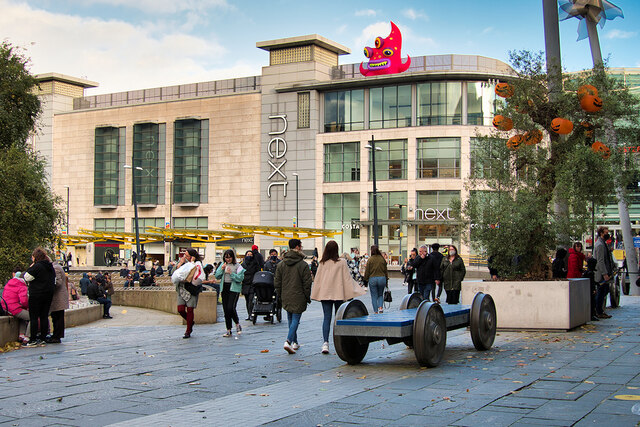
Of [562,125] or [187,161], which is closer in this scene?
[562,125]

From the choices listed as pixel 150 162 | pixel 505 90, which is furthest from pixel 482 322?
pixel 150 162

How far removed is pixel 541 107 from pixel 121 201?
6785cm

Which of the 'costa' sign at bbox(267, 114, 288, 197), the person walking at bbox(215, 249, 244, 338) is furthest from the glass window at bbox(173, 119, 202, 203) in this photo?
the person walking at bbox(215, 249, 244, 338)

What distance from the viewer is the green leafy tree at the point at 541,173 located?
13.4m

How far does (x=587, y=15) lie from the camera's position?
24.0 metres

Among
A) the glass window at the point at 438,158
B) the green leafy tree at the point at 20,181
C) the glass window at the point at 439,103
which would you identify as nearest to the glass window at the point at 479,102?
the glass window at the point at 439,103

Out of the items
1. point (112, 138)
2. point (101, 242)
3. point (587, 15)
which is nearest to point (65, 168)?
point (112, 138)

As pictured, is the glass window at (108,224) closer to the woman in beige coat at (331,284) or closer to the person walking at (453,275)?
the person walking at (453,275)

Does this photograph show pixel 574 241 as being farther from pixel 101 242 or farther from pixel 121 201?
pixel 121 201

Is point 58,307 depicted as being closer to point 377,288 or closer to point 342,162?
point 377,288

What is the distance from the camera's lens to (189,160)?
7406cm

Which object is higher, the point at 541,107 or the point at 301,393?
the point at 541,107

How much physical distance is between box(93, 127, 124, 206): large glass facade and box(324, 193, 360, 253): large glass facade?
25.1 m

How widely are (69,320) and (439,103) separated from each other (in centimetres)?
4918
